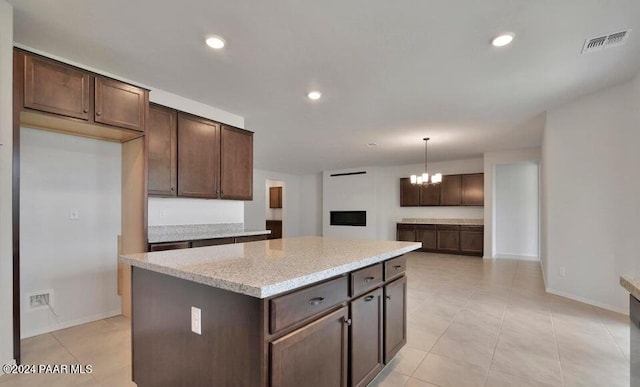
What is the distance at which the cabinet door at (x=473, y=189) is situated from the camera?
7.33 meters

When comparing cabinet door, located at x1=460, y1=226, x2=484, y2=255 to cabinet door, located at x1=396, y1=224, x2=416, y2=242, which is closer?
cabinet door, located at x1=460, y1=226, x2=484, y2=255

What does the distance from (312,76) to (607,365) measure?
3392mm

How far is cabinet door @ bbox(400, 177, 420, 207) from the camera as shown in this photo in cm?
827

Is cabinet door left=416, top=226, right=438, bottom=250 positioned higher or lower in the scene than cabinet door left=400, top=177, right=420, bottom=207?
lower

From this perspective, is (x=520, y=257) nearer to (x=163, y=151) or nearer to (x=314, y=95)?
(x=314, y=95)

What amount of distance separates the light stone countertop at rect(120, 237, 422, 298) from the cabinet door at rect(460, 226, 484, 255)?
6048 millimetres

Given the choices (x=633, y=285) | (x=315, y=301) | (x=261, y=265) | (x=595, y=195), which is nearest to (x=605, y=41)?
(x=595, y=195)

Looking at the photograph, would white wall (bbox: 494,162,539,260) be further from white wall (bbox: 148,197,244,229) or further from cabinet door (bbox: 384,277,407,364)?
white wall (bbox: 148,197,244,229)

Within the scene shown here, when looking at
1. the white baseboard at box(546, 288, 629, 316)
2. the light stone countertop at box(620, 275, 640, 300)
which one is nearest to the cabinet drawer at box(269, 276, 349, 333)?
the light stone countertop at box(620, 275, 640, 300)

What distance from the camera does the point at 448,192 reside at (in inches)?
306

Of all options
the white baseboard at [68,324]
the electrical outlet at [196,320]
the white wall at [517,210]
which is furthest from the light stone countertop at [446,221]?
the electrical outlet at [196,320]
